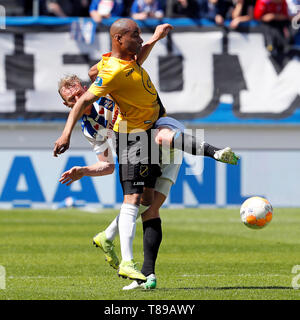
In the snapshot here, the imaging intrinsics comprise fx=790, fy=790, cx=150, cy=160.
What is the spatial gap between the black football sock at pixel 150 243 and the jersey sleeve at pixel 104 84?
1.38m

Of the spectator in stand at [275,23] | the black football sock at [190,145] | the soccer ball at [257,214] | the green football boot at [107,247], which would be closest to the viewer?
the black football sock at [190,145]

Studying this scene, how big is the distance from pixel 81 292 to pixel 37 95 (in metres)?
12.2

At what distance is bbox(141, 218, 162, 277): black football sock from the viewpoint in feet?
23.8

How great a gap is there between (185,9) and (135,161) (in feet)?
40.9

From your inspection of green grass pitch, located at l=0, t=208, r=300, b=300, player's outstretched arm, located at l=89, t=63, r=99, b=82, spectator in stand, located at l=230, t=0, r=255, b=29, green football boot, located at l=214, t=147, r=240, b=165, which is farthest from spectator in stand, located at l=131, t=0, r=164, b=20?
green football boot, located at l=214, t=147, r=240, b=165

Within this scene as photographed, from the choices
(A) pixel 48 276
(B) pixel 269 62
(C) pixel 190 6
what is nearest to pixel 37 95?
(C) pixel 190 6

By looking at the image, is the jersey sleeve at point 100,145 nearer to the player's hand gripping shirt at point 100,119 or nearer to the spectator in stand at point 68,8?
the player's hand gripping shirt at point 100,119

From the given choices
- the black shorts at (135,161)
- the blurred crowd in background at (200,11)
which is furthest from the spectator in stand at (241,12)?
the black shorts at (135,161)

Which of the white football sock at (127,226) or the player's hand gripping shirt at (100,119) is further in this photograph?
the player's hand gripping shirt at (100,119)

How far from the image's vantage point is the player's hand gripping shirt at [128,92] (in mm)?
6867

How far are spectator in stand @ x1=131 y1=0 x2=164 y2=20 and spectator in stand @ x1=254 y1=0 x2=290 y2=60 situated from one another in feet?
7.76

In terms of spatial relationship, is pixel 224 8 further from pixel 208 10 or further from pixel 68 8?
pixel 68 8

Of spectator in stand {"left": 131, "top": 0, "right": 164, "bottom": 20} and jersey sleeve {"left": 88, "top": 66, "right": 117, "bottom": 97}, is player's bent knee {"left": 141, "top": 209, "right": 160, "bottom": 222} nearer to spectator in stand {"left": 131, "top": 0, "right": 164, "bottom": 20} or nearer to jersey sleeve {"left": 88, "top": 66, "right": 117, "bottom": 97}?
jersey sleeve {"left": 88, "top": 66, "right": 117, "bottom": 97}

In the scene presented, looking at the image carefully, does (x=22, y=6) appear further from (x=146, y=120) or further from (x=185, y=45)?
(x=146, y=120)
